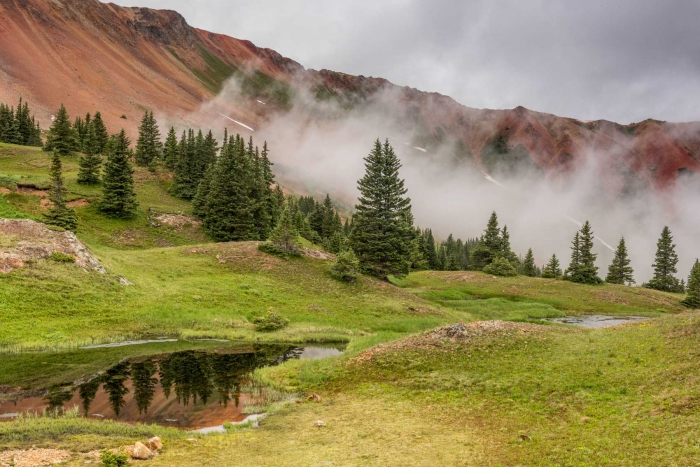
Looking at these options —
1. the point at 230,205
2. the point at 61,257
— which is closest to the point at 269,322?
the point at 61,257

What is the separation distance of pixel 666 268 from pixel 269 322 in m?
102

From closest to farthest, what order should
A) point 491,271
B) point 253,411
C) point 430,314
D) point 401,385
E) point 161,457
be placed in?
point 161,457 → point 253,411 → point 401,385 → point 430,314 → point 491,271

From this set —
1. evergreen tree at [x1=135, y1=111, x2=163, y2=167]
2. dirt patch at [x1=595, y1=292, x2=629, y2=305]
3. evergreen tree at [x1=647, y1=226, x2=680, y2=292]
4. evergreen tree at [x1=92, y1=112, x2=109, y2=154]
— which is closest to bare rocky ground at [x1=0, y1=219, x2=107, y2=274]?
evergreen tree at [x1=135, y1=111, x2=163, y2=167]

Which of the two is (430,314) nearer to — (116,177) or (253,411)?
(253,411)

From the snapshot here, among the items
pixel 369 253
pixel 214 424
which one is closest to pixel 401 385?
pixel 214 424

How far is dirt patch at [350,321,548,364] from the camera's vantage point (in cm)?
2222

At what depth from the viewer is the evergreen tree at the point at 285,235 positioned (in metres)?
49.0

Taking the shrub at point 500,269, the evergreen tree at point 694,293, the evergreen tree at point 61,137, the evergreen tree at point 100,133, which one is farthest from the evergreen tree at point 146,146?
the evergreen tree at point 694,293

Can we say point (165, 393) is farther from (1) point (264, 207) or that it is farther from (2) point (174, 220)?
(2) point (174, 220)

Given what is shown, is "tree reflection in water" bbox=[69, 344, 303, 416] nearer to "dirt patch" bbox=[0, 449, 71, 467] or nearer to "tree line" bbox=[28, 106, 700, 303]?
"dirt patch" bbox=[0, 449, 71, 467]

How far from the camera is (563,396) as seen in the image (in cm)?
1498

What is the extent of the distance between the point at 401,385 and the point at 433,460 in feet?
25.7

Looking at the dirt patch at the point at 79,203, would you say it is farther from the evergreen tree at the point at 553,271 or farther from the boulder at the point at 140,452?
the evergreen tree at the point at 553,271

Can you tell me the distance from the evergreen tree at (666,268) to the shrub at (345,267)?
85811 millimetres
